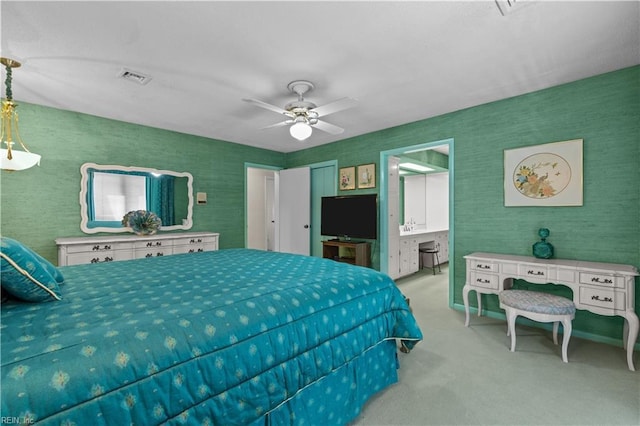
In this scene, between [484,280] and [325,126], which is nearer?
[484,280]

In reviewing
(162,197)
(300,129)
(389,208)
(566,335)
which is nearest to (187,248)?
(162,197)

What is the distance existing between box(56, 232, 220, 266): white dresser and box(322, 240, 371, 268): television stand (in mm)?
1876

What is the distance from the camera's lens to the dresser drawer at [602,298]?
7.60 ft

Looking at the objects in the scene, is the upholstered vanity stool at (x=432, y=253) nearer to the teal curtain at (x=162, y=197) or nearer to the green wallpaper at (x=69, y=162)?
the green wallpaper at (x=69, y=162)

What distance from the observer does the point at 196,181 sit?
483 centimetres

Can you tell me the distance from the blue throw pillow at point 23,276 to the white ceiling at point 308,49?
1.55m

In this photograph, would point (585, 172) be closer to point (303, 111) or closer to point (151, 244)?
point (303, 111)

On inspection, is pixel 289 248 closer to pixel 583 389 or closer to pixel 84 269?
pixel 84 269

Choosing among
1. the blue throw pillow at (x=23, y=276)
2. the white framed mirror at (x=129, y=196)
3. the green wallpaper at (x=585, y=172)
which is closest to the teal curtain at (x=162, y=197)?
the white framed mirror at (x=129, y=196)

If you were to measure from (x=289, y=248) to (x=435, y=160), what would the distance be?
3.59 metres

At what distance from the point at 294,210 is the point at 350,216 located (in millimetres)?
1366

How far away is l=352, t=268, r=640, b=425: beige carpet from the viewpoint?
1.75 meters

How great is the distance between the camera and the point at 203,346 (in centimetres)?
116

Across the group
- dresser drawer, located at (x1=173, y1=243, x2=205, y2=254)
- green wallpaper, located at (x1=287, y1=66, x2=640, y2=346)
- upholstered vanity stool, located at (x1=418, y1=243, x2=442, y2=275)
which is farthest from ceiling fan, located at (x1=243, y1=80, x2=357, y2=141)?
upholstered vanity stool, located at (x1=418, y1=243, x2=442, y2=275)
